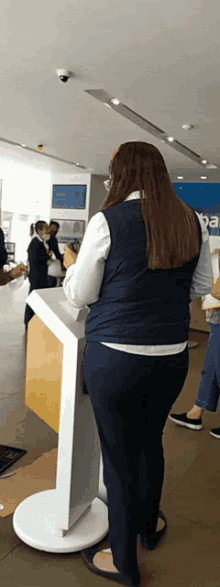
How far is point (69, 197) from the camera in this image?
1152 centimetres

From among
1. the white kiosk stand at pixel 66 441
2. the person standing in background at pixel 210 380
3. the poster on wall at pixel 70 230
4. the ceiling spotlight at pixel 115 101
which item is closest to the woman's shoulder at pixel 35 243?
the ceiling spotlight at pixel 115 101

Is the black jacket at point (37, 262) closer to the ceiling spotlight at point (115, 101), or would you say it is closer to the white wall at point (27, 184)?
the ceiling spotlight at point (115, 101)

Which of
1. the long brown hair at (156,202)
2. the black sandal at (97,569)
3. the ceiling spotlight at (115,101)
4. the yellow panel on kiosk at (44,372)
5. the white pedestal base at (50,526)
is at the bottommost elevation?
the black sandal at (97,569)

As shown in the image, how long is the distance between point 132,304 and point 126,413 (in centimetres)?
35

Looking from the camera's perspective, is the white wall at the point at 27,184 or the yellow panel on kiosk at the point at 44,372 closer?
the yellow panel on kiosk at the point at 44,372

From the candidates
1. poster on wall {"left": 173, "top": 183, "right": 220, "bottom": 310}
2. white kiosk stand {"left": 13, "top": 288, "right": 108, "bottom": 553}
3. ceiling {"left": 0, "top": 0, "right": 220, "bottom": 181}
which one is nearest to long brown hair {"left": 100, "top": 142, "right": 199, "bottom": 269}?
white kiosk stand {"left": 13, "top": 288, "right": 108, "bottom": 553}

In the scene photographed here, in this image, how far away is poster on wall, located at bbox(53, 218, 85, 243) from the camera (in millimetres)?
11397

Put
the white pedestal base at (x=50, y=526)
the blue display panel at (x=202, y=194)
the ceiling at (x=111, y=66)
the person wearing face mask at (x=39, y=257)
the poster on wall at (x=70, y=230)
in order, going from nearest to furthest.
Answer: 1. the white pedestal base at (x=50, y=526)
2. the ceiling at (x=111, y=66)
3. the person wearing face mask at (x=39, y=257)
4. the blue display panel at (x=202, y=194)
5. the poster on wall at (x=70, y=230)

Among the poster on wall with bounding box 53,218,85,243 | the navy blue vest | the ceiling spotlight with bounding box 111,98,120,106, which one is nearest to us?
the navy blue vest

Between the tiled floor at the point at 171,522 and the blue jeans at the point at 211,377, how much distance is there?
23cm

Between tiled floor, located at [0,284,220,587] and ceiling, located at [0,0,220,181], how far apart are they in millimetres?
2933

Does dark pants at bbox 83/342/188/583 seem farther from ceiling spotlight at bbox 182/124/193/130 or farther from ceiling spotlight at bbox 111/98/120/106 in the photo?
ceiling spotlight at bbox 182/124/193/130

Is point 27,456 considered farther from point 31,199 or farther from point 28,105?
point 31,199

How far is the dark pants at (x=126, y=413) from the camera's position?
136cm
